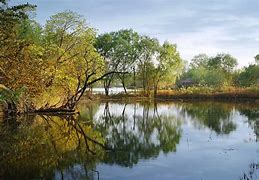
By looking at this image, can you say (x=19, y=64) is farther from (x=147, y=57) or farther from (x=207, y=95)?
(x=147, y=57)

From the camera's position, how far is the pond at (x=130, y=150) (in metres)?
12.7

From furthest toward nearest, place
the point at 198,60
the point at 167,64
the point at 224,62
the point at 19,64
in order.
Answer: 1. the point at 198,60
2. the point at 224,62
3. the point at 167,64
4. the point at 19,64

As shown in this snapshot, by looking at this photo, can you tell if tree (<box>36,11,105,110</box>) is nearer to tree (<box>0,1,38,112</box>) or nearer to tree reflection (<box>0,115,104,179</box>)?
tree (<box>0,1,38,112</box>)

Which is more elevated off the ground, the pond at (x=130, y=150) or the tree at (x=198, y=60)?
the tree at (x=198, y=60)

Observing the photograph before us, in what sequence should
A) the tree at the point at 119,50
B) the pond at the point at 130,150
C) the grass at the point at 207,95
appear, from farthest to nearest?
1. the tree at the point at 119,50
2. the grass at the point at 207,95
3. the pond at the point at 130,150

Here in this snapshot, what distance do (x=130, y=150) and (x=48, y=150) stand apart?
3.53m

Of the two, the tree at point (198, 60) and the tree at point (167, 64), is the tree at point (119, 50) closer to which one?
the tree at point (167, 64)

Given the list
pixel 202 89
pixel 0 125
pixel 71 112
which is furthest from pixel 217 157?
pixel 202 89

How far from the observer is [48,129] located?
2327 cm

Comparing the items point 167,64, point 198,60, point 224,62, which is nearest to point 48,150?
point 167,64

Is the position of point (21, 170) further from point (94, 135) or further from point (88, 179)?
point (94, 135)

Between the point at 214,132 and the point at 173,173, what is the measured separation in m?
10.1

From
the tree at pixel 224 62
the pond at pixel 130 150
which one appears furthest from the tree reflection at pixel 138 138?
the tree at pixel 224 62

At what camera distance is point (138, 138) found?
806 inches
